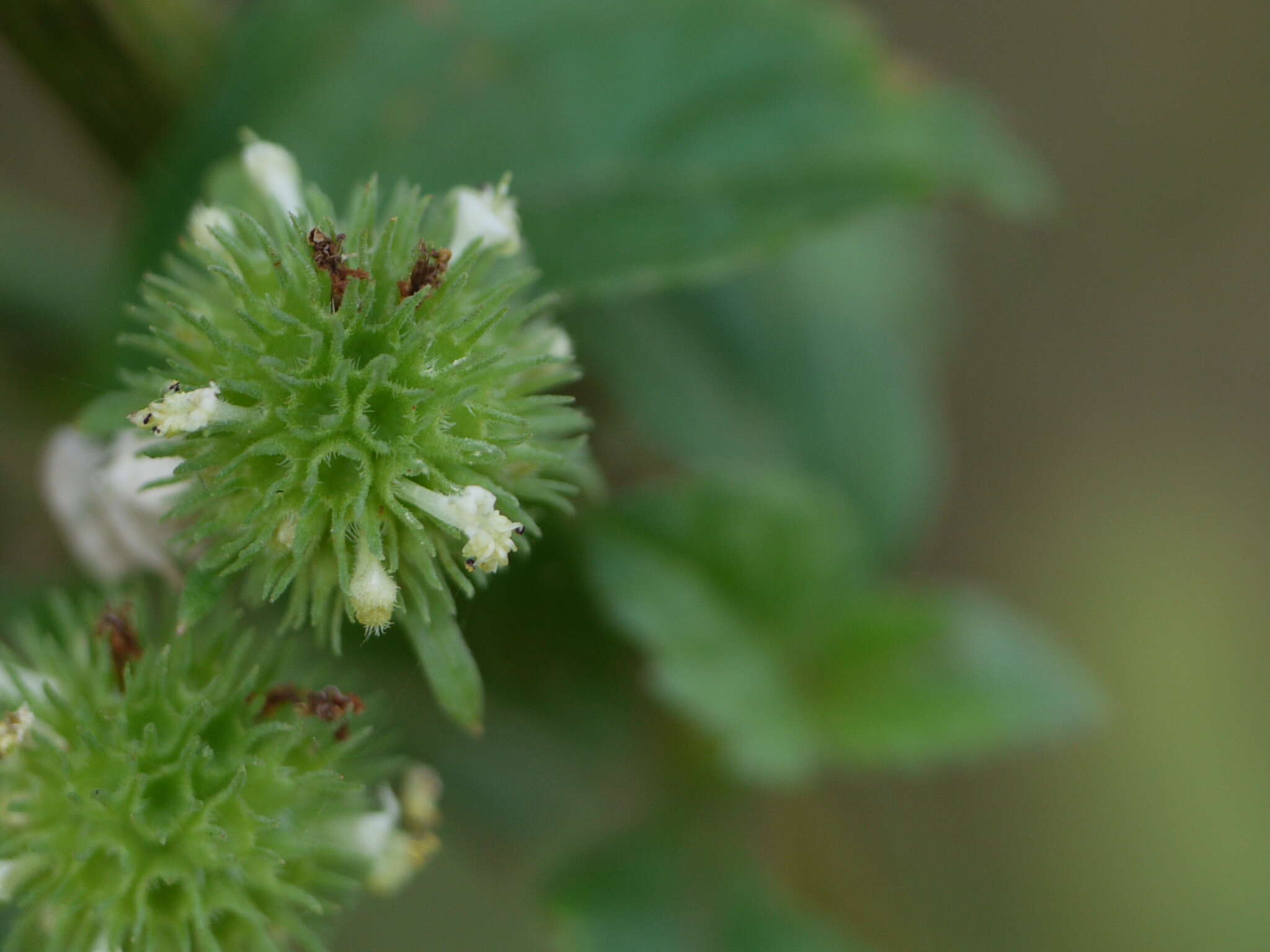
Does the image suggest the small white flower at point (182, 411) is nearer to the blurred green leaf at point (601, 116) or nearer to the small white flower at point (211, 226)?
the small white flower at point (211, 226)

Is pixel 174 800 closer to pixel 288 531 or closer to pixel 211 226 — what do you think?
pixel 288 531

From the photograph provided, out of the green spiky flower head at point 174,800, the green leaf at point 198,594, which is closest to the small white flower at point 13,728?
the green spiky flower head at point 174,800

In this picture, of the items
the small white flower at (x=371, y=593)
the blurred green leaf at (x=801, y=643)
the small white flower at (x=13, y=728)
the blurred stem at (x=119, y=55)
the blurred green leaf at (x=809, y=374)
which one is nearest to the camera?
the small white flower at (x=371, y=593)

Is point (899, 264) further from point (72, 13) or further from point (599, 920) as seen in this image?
point (72, 13)

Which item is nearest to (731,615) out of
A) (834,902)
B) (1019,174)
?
(834,902)

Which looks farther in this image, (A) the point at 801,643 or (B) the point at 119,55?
(A) the point at 801,643

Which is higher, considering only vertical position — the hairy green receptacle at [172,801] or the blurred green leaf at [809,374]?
the blurred green leaf at [809,374]

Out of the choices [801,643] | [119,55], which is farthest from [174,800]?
[801,643]
